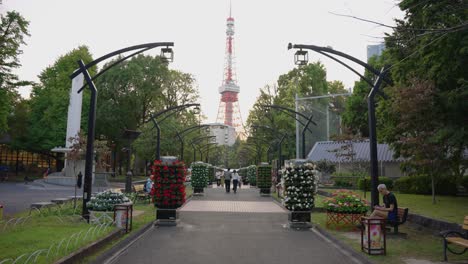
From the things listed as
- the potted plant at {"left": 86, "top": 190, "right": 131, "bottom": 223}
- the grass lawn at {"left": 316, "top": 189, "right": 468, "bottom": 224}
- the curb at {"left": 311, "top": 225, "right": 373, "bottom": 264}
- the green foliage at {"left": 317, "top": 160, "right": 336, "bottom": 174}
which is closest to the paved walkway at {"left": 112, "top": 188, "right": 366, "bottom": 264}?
the curb at {"left": 311, "top": 225, "right": 373, "bottom": 264}

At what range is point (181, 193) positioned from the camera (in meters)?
13.9

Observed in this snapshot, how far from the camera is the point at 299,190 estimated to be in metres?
13.4

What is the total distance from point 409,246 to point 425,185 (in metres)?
17.6

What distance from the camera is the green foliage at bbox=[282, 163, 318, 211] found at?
13.4 meters

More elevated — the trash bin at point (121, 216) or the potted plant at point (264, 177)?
the potted plant at point (264, 177)

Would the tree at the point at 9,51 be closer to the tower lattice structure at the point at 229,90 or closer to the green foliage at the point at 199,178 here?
the green foliage at the point at 199,178

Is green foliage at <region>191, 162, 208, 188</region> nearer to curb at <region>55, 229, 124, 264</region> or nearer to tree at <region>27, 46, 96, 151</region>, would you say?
curb at <region>55, 229, 124, 264</region>

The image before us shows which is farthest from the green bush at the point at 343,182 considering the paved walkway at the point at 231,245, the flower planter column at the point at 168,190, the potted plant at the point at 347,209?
the flower planter column at the point at 168,190

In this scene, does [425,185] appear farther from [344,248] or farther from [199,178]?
[344,248]

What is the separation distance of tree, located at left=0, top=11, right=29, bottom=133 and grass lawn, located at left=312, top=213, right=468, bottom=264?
25.5 meters

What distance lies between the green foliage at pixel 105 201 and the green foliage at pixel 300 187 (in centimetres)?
528

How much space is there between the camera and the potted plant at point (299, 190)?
13273 mm

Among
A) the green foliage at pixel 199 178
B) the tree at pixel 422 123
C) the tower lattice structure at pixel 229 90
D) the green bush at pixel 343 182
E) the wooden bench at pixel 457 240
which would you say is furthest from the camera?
the tower lattice structure at pixel 229 90

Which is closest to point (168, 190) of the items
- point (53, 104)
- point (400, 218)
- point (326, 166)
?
point (400, 218)
